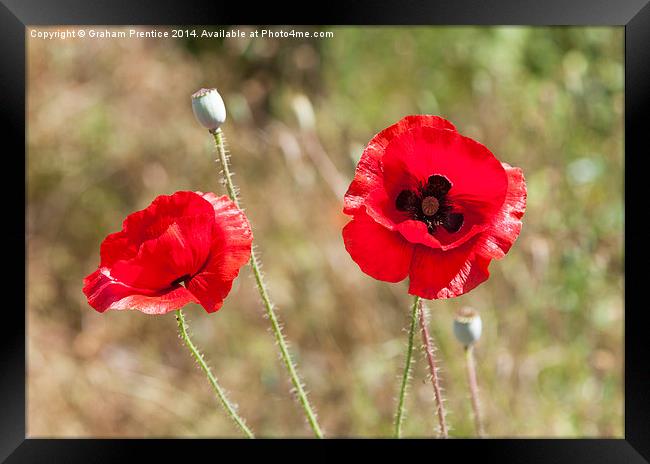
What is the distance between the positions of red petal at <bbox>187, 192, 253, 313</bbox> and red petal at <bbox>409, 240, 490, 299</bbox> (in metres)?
0.22

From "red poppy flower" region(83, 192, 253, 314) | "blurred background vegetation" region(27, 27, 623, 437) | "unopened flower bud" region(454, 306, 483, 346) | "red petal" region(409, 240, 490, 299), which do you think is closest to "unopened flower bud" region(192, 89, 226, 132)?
"red poppy flower" region(83, 192, 253, 314)

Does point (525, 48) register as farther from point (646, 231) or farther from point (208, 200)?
point (208, 200)

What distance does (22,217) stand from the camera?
1.28 meters

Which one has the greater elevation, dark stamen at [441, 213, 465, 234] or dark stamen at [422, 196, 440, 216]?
dark stamen at [422, 196, 440, 216]

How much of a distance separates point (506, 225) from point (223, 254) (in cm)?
37

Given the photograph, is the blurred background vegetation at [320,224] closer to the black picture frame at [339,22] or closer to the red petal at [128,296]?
the black picture frame at [339,22]

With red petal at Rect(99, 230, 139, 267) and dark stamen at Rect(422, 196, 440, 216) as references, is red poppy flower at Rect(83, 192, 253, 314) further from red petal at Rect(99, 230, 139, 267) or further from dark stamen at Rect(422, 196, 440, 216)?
dark stamen at Rect(422, 196, 440, 216)

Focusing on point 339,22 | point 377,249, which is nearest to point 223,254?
point 377,249

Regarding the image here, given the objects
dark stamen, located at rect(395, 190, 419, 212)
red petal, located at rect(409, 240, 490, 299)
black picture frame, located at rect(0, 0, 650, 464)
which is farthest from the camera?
black picture frame, located at rect(0, 0, 650, 464)

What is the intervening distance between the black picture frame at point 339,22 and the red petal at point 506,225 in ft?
1.10

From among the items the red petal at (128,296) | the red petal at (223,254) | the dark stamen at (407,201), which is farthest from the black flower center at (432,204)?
the red petal at (128,296)

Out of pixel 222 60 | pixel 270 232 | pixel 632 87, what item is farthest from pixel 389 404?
pixel 222 60

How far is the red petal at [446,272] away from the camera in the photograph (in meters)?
0.94

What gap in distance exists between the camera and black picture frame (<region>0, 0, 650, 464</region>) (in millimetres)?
1211
